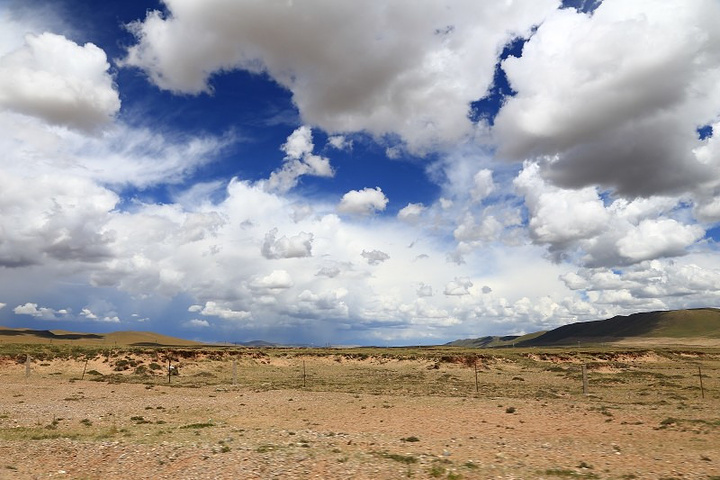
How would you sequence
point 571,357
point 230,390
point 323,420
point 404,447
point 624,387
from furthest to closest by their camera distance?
point 571,357, point 624,387, point 230,390, point 323,420, point 404,447

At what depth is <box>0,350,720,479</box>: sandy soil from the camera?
17.1 metres

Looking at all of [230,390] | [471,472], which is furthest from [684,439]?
[230,390]

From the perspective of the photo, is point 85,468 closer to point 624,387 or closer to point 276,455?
point 276,455

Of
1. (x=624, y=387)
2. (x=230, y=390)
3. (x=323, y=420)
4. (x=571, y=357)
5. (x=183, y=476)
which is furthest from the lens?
(x=571, y=357)

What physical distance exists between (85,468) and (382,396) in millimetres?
25604

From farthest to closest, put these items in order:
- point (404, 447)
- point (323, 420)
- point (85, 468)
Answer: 1. point (323, 420)
2. point (404, 447)
3. point (85, 468)

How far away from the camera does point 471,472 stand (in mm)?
16609

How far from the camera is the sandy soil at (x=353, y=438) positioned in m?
17.1

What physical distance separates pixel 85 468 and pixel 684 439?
2491 cm

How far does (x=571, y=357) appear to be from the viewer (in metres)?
108

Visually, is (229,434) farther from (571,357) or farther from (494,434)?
(571,357)

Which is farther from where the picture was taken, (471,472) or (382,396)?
(382,396)

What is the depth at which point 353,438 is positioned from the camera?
75.1 feet

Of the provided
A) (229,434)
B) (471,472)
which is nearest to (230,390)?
(229,434)
